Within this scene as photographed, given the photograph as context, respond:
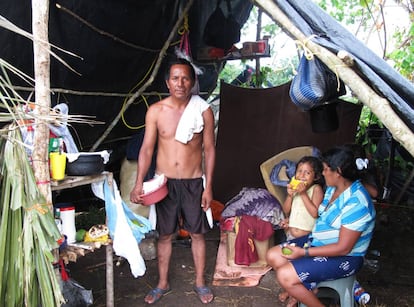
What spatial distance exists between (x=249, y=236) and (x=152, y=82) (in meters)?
1.93

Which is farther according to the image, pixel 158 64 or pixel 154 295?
pixel 158 64

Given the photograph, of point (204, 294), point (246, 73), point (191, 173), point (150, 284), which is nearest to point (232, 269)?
point (204, 294)

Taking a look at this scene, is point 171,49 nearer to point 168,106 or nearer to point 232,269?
point 168,106

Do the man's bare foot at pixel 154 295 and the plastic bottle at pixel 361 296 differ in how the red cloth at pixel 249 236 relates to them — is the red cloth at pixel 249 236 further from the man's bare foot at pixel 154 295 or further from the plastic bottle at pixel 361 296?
the plastic bottle at pixel 361 296

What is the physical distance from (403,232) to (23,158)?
4.37 meters

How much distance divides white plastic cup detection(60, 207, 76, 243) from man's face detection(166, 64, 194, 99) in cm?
117

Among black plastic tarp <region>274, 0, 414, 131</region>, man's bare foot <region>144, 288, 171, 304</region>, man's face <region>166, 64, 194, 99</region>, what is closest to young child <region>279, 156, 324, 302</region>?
man's bare foot <region>144, 288, 171, 304</region>

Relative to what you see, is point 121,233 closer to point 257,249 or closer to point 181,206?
point 181,206

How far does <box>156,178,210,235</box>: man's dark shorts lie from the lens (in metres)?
3.24

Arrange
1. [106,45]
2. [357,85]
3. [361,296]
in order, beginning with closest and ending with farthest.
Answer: [357,85]
[361,296]
[106,45]

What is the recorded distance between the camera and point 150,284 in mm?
3512

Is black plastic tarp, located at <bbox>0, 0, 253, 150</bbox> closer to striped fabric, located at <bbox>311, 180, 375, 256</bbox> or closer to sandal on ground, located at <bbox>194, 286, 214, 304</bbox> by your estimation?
sandal on ground, located at <bbox>194, 286, 214, 304</bbox>

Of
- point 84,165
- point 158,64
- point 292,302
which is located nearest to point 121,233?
point 84,165

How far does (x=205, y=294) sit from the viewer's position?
3.28m
